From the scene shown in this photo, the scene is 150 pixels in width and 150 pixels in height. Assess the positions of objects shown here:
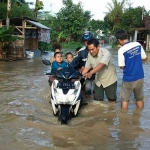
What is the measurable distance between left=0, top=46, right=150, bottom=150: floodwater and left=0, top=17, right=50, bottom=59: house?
9884 mm

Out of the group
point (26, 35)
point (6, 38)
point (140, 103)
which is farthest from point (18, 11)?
point (140, 103)

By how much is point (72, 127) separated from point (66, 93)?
57 centimetres

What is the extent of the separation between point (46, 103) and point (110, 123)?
1930mm

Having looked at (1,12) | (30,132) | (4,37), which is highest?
(1,12)

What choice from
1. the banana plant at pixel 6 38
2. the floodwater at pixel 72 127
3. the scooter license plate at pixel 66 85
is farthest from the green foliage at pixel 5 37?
the scooter license plate at pixel 66 85

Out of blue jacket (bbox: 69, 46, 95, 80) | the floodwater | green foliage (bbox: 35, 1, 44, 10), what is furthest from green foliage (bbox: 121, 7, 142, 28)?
blue jacket (bbox: 69, 46, 95, 80)

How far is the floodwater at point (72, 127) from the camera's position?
12.9ft

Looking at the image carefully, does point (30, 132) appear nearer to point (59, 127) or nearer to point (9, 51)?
point (59, 127)

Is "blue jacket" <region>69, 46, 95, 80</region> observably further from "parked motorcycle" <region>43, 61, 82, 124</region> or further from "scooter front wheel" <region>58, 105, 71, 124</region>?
"scooter front wheel" <region>58, 105, 71, 124</region>

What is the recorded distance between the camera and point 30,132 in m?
4.44

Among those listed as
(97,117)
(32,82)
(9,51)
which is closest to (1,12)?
(9,51)

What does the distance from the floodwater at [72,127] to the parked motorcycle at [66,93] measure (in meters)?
0.24

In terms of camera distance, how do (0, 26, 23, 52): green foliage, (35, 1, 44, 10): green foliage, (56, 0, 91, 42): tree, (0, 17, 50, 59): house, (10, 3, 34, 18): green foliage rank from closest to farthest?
(0, 26, 23, 52): green foliage
(0, 17, 50, 59): house
(10, 3, 34, 18): green foliage
(35, 1, 44, 10): green foliage
(56, 0, 91, 42): tree

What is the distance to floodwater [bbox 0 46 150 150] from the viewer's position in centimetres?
394
